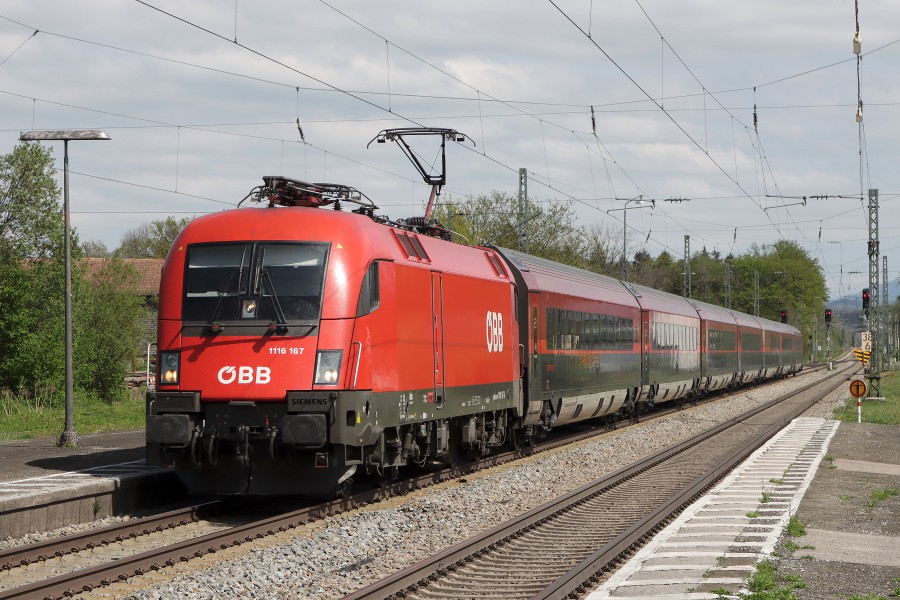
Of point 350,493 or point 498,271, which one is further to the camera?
point 498,271

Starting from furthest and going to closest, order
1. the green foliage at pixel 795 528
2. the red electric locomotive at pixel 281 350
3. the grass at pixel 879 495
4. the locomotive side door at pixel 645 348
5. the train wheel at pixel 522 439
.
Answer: the locomotive side door at pixel 645 348, the train wheel at pixel 522 439, the grass at pixel 879 495, the red electric locomotive at pixel 281 350, the green foliage at pixel 795 528

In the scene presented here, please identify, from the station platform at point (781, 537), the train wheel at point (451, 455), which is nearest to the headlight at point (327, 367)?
the station platform at point (781, 537)

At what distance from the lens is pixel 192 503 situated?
14648mm

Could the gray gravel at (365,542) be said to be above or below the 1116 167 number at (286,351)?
below

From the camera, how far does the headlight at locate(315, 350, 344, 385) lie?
42.1ft

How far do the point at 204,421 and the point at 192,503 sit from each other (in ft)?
6.91

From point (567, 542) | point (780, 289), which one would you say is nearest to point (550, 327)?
point (567, 542)

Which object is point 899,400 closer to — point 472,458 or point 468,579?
point 472,458

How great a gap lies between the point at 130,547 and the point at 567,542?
458 cm

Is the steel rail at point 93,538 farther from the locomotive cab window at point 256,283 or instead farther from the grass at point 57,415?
the grass at point 57,415

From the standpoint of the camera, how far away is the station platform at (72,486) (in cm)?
1202

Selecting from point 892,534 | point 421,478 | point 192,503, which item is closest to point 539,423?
point 421,478

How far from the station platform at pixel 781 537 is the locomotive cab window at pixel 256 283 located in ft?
16.0

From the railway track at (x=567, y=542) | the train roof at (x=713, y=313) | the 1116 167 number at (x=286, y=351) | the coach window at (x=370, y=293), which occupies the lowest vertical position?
the railway track at (x=567, y=542)
